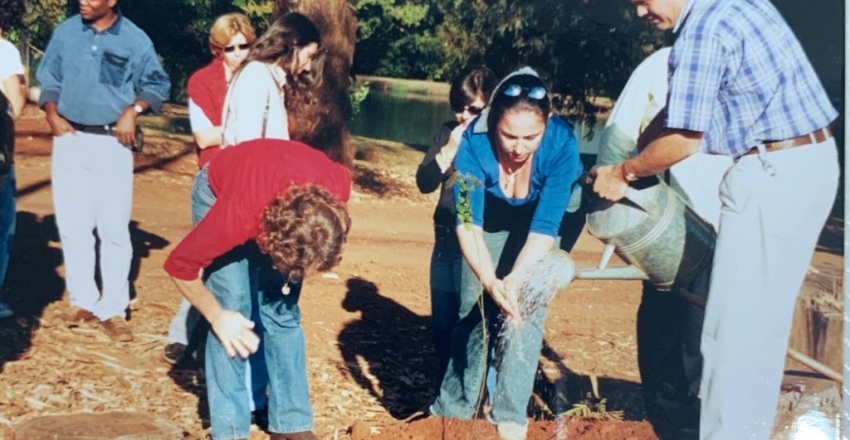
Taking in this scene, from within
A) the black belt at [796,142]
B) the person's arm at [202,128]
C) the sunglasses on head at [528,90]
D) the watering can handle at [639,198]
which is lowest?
the watering can handle at [639,198]

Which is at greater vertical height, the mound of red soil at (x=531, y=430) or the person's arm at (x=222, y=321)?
the person's arm at (x=222, y=321)

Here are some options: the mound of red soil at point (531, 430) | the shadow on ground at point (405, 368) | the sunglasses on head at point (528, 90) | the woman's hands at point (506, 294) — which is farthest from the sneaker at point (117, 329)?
the sunglasses on head at point (528, 90)

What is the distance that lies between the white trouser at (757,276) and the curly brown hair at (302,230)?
4.05ft

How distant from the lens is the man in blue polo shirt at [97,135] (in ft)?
14.0

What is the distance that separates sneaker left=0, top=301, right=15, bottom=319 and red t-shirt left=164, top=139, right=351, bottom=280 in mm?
1277

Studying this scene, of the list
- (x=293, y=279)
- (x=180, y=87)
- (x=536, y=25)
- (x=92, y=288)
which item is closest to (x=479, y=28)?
(x=536, y=25)

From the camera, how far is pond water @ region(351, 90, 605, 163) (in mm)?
4602

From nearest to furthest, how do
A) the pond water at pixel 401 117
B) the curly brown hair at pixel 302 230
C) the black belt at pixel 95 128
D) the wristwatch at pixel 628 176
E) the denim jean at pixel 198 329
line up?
the curly brown hair at pixel 302 230
the denim jean at pixel 198 329
the wristwatch at pixel 628 176
the black belt at pixel 95 128
the pond water at pixel 401 117

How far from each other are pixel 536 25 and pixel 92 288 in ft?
6.65

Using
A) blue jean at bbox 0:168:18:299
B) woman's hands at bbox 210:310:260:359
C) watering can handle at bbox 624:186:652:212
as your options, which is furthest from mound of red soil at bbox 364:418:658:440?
blue jean at bbox 0:168:18:299

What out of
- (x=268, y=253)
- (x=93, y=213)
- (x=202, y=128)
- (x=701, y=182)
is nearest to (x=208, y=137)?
(x=202, y=128)

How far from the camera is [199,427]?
420cm

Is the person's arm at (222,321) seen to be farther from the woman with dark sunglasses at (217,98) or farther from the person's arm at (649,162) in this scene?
the person's arm at (649,162)

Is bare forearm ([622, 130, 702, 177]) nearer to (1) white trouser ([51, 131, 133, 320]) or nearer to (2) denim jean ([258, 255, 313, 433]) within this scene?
(2) denim jean ([258, 255, 313, 433])
